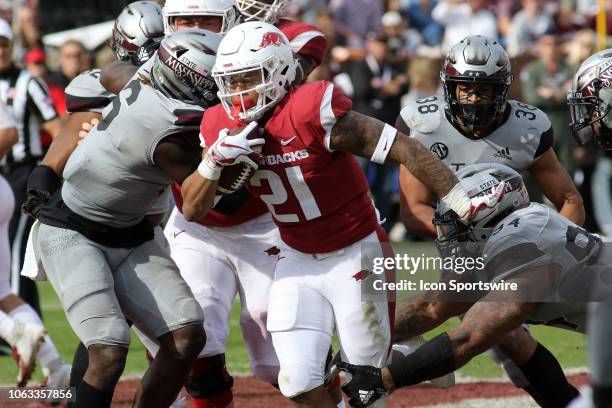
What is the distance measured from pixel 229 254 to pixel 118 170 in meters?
0.88

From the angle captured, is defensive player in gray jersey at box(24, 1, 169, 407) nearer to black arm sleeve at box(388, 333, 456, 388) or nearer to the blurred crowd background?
black arm sleeve at box(388, 333, 456, 388)

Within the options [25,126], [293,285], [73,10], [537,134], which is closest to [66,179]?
[293,285]

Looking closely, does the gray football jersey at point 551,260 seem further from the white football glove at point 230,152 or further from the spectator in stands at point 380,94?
the spectator in stands at point 380,94

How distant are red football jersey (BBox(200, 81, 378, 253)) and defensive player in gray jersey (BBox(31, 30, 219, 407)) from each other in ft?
0.71

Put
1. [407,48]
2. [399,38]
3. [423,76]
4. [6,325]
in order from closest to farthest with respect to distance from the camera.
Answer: [6,325] → [423,76] → [399,38] → [407,48]

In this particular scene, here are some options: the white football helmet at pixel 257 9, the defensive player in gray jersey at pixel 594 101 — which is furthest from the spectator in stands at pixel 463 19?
the defensive player in gray jersey at pixel 594 101

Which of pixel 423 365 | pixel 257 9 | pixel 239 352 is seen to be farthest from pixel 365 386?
pixel 239 352

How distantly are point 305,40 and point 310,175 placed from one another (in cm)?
139

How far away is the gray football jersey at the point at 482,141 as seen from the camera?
217 inches

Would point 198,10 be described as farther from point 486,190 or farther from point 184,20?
point 486,190

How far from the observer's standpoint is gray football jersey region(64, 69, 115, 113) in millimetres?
5672

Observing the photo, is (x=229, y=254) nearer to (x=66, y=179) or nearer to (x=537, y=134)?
(x=66, y=179)

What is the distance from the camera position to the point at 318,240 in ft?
16.1

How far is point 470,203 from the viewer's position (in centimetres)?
451
